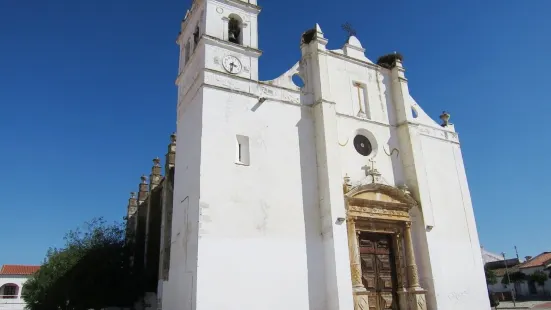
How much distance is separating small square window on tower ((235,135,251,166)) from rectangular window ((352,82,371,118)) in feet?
14.8

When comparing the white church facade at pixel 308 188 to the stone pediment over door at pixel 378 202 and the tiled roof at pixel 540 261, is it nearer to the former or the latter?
the stone pediment over door at pixel 378 202

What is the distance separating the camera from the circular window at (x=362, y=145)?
14359mm

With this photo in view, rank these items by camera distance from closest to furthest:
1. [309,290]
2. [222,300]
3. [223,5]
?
[222,300]
[309,290]
[223,5]

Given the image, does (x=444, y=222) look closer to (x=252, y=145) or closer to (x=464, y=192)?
(x=464, y=192)

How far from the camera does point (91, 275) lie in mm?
17797

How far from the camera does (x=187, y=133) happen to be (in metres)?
12.8

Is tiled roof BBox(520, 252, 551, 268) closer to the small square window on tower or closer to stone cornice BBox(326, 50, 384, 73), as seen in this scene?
stone cornice BBox(326, 50, 384, 73)

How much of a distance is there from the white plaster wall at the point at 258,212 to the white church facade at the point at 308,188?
0.03m

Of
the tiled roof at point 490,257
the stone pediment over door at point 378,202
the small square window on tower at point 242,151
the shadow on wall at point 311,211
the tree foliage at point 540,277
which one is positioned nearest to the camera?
the shadow on wall at point 311,211

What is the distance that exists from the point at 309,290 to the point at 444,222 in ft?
19.5

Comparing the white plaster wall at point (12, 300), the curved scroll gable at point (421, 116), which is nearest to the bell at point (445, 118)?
the curved scroll gable at point (421, 116)

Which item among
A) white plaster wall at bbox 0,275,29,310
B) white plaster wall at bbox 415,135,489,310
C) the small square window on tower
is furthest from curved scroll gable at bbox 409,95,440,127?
white plaster wall at bbox 0,275,29,310

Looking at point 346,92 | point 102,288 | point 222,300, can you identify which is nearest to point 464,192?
point 346,92

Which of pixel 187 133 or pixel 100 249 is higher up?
pixel 187 133
